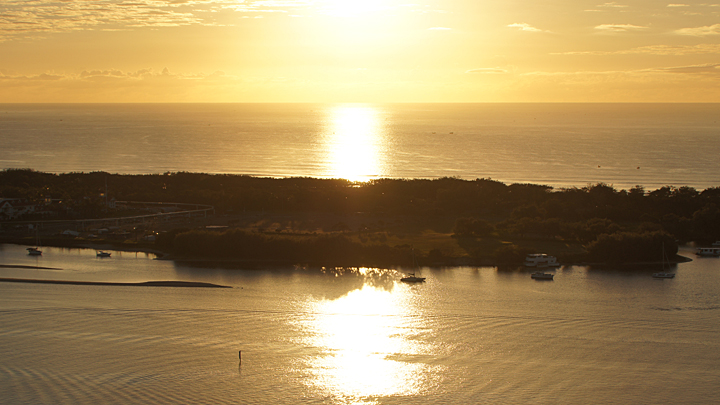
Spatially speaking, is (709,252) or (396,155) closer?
(709,252)

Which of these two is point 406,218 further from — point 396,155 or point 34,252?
point 396,155

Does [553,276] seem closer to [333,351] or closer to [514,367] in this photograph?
[514,367]

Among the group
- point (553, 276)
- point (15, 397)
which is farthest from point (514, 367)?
point (15, 397)

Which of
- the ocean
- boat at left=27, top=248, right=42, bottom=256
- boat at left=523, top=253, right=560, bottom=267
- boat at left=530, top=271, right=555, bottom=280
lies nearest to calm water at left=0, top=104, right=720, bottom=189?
boat at left=523, top=253, right=560, bottom=267

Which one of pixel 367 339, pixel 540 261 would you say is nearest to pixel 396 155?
pixel 540 261

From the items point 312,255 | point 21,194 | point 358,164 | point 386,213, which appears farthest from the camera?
point 358,164

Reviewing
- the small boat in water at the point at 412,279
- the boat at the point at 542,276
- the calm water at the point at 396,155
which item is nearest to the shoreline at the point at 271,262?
the boat at the point at 542,276

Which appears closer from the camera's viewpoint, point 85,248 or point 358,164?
point 85,248
